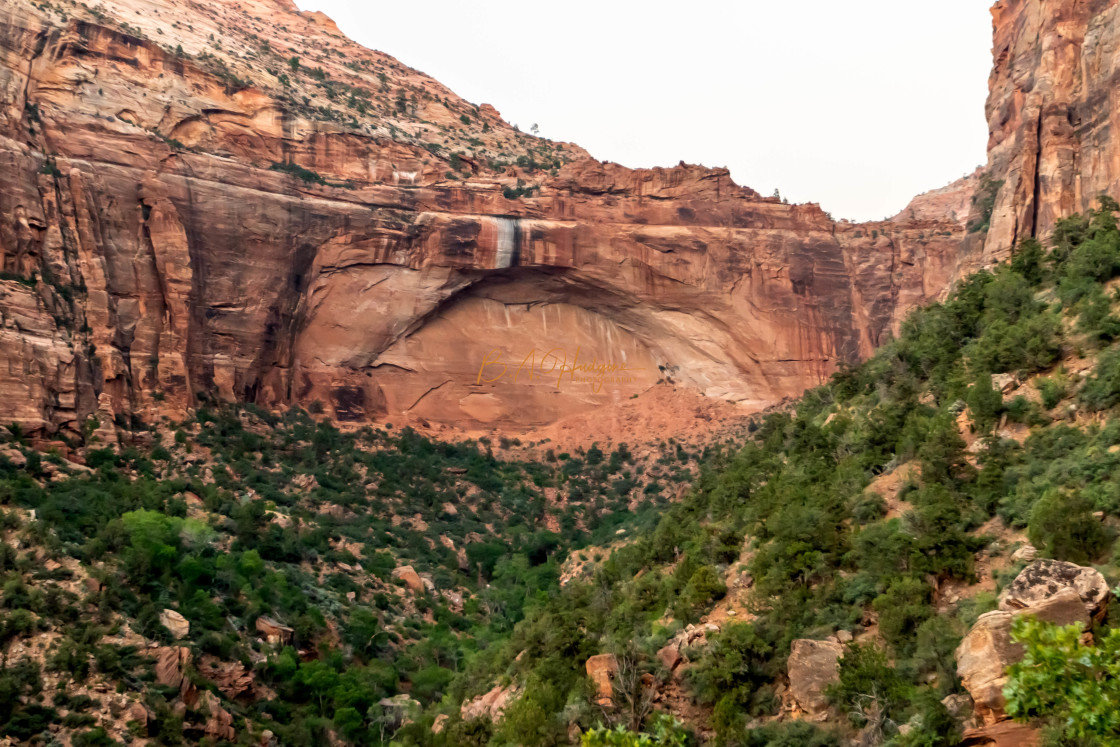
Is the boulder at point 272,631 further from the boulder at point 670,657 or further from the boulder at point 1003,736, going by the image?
the boulder at point 1003,736

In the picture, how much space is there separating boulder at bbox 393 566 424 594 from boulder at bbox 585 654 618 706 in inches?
838

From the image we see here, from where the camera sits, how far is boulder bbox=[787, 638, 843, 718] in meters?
15.1

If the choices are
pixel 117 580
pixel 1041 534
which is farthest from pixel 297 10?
pixel 1041 534

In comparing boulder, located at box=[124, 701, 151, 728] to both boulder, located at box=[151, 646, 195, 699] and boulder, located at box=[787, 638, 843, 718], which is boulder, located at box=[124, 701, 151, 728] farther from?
boulder, located at box=[787, 638, 843, 718]

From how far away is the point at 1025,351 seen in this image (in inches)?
844

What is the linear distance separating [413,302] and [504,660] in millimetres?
29694

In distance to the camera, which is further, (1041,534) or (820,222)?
(820,222)

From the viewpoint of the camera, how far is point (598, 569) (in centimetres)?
3116

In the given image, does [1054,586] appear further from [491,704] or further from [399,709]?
[399,709]

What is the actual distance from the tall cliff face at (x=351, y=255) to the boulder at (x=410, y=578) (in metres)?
12.4

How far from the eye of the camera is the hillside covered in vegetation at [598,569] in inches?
626

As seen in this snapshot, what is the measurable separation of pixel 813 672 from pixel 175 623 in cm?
1979

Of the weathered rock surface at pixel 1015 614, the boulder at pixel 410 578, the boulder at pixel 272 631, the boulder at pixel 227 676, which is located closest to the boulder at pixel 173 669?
the boulder at pixel 227 676

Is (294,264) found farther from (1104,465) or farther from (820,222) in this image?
(1104,465)
